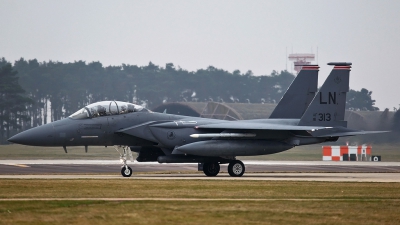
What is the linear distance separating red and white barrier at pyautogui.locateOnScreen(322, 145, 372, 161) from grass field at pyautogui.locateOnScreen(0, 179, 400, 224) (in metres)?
24.1

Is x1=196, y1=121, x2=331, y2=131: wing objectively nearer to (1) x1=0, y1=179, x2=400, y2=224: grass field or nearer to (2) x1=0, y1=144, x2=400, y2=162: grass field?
(1) x1=0, y1=179, x2=400, y2=224: grass field

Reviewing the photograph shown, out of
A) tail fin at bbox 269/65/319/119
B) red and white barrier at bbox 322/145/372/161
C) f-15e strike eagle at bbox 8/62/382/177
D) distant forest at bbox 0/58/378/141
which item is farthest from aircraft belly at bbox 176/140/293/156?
distant forest at bbox 0/58/378/141

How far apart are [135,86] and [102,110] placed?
221 ft

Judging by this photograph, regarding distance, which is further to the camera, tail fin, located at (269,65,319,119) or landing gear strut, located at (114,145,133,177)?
tail fin, located at (269,65,319,119)

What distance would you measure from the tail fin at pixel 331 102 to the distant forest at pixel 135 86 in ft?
163

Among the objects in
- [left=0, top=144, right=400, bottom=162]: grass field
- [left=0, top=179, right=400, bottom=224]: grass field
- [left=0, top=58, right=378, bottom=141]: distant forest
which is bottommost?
[left=0, top=179, right=400, bottom=224]: grass field

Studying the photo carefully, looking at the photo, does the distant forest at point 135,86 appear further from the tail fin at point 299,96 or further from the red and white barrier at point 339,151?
the tail fin at point 299,96

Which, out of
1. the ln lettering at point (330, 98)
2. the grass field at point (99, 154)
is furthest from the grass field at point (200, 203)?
the grass field at point (99, 154)

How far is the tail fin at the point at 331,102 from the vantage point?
92.6 feet

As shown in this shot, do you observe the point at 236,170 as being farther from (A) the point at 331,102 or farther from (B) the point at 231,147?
(A) the point at 331,102

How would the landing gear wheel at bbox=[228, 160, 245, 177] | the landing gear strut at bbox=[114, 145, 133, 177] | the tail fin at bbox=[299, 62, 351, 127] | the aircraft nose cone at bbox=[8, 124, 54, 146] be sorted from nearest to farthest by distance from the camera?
the aircraft nose cone at bbox=[8, 124, 54, 146], the landing gear strut at bbox=[114, 145, 133, 177], the landing gear wheel at bbox=[228, 160, 245, 177], the tail fin at bbox=[299, 62, 351, 127]

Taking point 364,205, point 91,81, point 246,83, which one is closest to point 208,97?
point 246,83

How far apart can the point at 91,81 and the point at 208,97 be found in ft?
49.2

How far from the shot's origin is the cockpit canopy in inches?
1053
